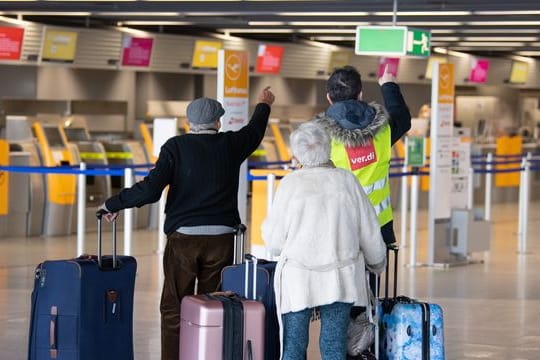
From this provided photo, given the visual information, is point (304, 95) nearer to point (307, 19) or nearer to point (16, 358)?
point (307, 19)

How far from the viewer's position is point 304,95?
76.7ft

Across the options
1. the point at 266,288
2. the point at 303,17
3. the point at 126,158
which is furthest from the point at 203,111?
the point at 303,17

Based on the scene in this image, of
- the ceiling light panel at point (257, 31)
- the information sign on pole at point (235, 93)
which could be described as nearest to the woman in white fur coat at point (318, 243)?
the information sign on pole at point (235, 93)

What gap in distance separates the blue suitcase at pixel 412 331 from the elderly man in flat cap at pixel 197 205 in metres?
0.92

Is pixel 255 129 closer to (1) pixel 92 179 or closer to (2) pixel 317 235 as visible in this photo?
(2) pixel 317 235

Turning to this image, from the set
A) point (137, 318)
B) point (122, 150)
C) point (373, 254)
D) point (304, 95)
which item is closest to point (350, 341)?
point (373, 254)

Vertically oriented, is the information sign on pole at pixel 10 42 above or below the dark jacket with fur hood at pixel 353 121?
above

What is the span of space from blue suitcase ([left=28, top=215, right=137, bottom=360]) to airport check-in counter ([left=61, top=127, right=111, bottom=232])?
9.46 m

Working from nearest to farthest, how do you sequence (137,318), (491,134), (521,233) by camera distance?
(137,318), (521,233), (491,134)

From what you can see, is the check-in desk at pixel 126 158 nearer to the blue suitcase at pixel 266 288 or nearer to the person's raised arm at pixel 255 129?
the person's raised arm at pixel 255 129

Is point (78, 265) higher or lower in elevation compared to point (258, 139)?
lower

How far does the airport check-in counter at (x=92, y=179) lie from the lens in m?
15.4

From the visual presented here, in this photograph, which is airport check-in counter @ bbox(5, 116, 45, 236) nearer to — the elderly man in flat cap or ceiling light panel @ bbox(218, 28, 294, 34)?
ceiling light panel @ bbox(218, 28, 294, 34)

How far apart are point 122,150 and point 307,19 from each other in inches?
117
